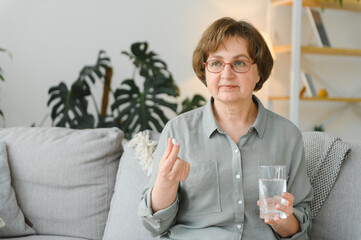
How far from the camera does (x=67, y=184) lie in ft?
6.35

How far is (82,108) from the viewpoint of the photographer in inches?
110

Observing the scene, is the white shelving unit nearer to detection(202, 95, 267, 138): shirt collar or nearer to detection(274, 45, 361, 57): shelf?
detection(274, 45, 361, 57): shelf

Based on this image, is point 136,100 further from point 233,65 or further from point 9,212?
point 233,65

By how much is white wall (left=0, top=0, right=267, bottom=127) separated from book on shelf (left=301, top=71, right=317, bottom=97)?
104 cm

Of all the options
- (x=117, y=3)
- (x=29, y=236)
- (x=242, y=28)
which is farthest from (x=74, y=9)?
(x=242, y=28)

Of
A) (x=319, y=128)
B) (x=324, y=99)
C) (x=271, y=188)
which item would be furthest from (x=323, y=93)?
(x=271, y=188)

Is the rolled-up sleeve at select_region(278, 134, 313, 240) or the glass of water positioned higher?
the glass of water

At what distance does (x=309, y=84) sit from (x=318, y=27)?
471 millimetres

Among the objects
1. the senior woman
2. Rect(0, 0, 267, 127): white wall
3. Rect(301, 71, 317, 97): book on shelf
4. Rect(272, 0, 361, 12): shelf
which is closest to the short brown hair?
the senior woman

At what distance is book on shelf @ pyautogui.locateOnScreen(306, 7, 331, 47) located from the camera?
3.82 meters

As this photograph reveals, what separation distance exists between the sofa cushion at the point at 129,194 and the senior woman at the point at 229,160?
0.28m

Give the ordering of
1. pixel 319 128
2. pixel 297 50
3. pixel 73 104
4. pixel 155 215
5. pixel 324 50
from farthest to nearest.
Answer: pixel 319 128 < pixel 324 50 < pixel 297 50 < pixel 73 104 < pixel 155 215

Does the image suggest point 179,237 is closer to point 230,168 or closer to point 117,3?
point 230,168

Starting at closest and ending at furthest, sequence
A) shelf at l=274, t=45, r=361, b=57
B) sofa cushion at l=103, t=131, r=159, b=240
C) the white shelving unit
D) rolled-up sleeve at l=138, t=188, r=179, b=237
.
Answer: rolled-up sleeve at l=138, t=188, r=179, b=237, sofa cushion at l=103, t=131, r=159, b=240, the white shelving unit, shelf at l=274, t=45, r=361, b=57
